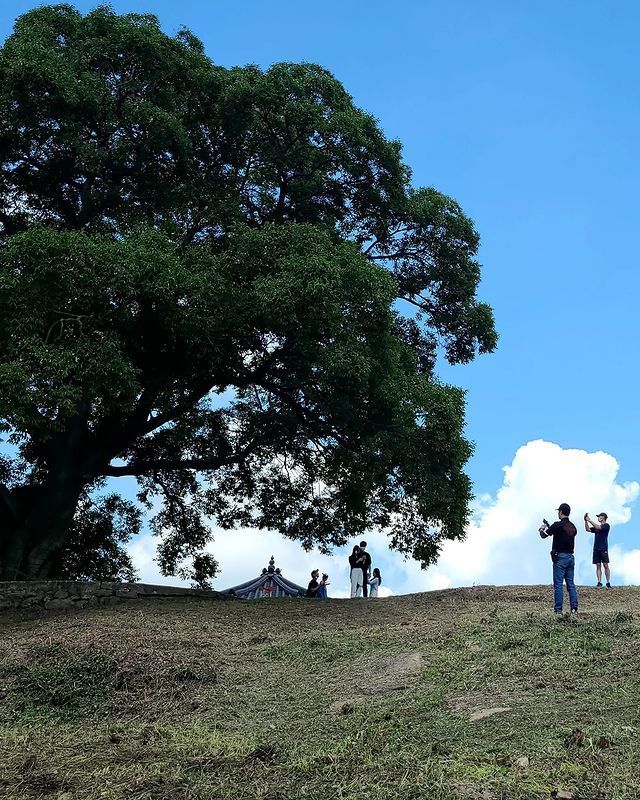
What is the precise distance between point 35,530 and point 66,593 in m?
2.29

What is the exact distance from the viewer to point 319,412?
20.8 metres

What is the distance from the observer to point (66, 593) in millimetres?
19859

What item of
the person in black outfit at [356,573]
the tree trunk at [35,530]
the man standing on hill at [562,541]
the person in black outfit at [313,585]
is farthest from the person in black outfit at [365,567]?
the man standing on hill at [562,541]

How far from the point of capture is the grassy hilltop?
322 inches

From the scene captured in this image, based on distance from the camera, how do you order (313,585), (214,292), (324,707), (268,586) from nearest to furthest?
(324,707)
(214,292)
(313,585)
(268,586)

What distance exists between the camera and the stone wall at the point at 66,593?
19.3m

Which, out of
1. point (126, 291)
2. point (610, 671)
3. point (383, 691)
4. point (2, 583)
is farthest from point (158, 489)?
point (610, 671)

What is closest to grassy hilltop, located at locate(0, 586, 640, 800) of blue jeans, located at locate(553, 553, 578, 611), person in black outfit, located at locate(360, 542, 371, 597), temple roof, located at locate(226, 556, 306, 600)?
blue jeans, located at locate(553, 553, 578, 611)

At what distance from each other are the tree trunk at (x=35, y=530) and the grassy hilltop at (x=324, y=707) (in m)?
3.23

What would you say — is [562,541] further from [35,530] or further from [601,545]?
[35,530]

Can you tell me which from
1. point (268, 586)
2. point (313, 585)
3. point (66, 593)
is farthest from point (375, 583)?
point (66, 593)

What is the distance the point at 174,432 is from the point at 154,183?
6.74 metres

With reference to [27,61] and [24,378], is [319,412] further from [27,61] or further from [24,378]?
[27,61]

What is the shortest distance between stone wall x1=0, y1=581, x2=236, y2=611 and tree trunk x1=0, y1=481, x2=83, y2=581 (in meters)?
1.44
